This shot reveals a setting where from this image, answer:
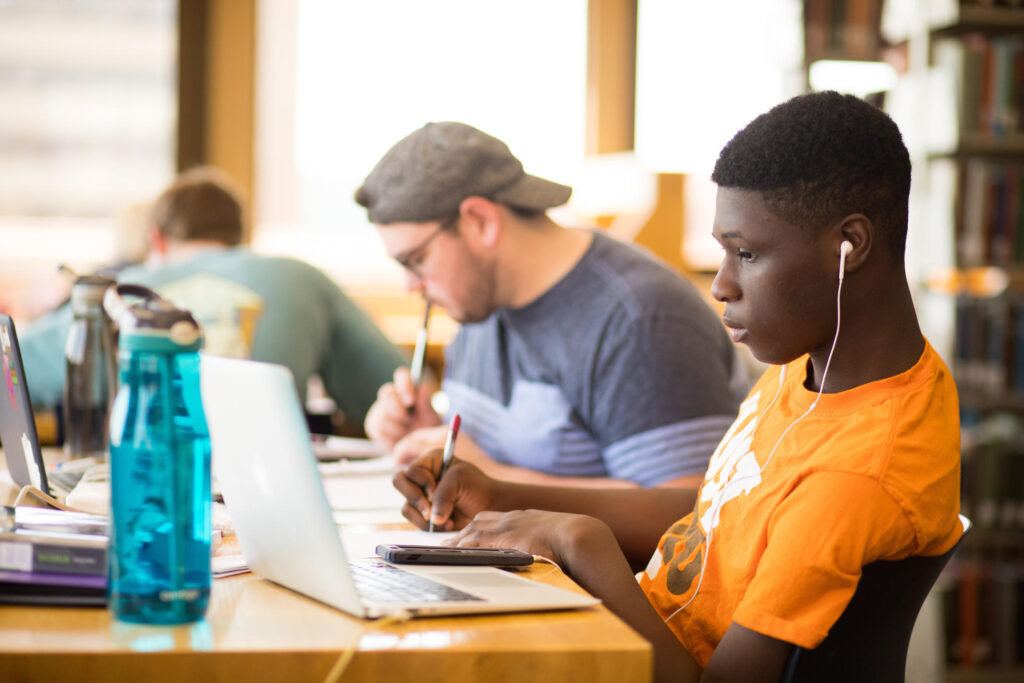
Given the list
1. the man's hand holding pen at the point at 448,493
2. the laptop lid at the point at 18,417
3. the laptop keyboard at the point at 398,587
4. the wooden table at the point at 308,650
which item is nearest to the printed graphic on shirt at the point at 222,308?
the laptop lid at the point at 18,417

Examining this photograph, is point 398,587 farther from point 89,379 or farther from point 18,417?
point 89,379

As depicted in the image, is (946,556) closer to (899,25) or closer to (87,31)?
(899,25)

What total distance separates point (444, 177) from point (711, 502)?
2.54ft

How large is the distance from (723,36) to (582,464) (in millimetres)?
3561

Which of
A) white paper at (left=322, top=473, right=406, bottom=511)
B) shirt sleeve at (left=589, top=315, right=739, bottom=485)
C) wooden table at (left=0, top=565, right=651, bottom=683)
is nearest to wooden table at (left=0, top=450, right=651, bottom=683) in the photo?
wooden table at (left=0, top=565, right=651, bottom=683)

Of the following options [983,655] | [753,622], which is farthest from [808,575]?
[983,655]

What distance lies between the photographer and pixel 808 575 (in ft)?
2.80

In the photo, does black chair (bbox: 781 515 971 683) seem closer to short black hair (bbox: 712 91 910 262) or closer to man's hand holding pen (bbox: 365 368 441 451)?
short black hair (bbox: 712 91 910 262)

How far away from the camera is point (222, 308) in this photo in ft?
8.24

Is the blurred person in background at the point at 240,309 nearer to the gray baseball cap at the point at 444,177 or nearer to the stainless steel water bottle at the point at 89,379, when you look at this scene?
the stainless steel water bottle at the point at 89,379

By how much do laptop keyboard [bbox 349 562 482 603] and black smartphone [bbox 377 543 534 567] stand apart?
26 mm

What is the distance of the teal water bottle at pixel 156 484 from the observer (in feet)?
2.51

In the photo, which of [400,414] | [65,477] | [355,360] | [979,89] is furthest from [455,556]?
[979,89]

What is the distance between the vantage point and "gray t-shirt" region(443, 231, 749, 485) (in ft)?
4.97
